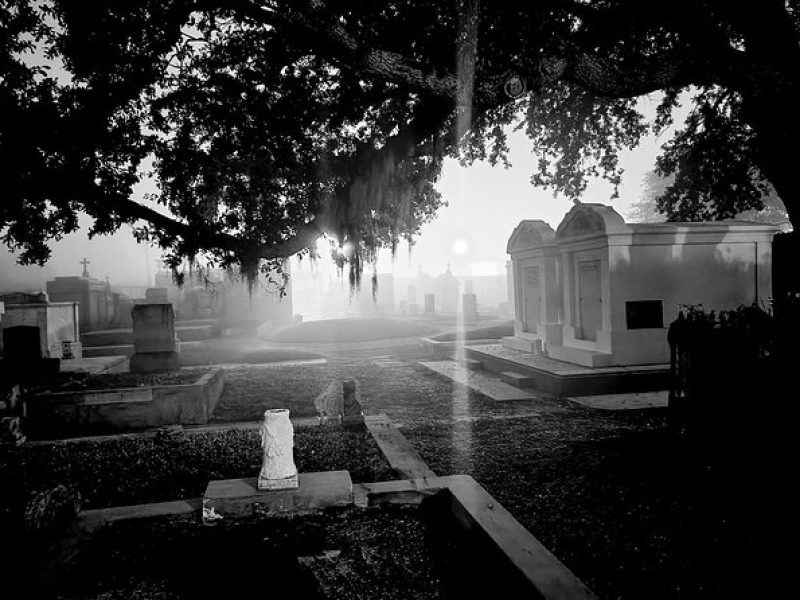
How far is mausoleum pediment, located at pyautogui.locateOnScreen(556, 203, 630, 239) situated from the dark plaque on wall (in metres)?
1.66

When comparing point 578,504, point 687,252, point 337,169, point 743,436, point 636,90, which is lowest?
point 578,504

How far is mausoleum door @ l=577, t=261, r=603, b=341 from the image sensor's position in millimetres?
11516

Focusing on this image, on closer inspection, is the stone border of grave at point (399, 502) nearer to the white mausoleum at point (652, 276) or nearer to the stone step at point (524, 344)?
the white mausoleum at point (652, 276)

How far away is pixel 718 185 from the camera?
39.7 feet

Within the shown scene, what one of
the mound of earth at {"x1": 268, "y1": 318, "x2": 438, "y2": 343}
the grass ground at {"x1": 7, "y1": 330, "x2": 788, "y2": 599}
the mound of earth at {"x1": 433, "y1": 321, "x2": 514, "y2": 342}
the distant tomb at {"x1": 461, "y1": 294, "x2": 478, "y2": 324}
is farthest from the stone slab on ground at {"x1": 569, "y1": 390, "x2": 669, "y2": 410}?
the distant tomb at {"x1": 461, "y1": 294, "x2": 478, "y2": 324}

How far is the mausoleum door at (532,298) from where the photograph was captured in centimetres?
1424

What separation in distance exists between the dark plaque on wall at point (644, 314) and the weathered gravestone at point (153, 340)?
1087cm

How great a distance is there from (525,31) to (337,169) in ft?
11.5

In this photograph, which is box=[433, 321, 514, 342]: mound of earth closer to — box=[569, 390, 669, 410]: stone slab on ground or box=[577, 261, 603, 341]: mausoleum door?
box=[577, 261, 603, 341]: mausoleum door

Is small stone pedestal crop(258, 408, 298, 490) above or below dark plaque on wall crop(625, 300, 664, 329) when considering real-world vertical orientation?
below

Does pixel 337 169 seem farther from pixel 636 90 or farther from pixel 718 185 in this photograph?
pixel 718 185

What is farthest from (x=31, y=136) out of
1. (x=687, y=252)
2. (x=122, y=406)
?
(x=687, y=252)

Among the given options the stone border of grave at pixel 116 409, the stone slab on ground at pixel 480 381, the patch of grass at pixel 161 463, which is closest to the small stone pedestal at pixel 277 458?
the patch of grass at pixel 161 463

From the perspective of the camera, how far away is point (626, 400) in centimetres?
924
